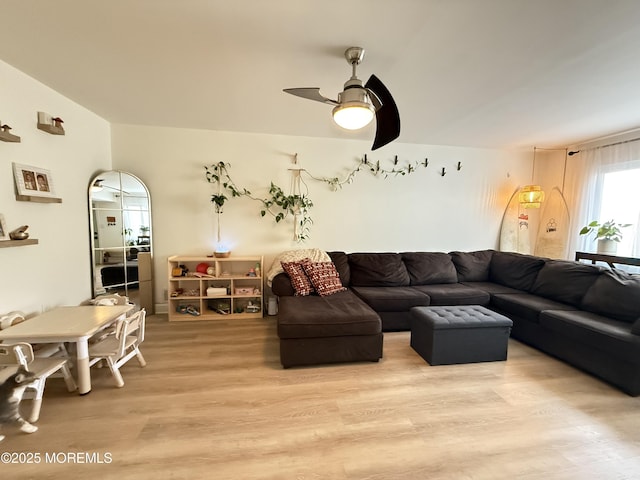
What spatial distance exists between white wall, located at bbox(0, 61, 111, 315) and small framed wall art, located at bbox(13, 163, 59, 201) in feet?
0.15

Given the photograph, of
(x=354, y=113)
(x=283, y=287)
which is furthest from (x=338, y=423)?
(x=354, y=113)

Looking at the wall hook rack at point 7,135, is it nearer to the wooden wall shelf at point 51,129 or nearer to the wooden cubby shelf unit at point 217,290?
the wooden wall shelf at point 51,129

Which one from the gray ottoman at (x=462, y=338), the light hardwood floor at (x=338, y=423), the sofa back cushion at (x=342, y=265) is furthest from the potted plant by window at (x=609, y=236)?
the sofa back cushion at (x=342, y=265)

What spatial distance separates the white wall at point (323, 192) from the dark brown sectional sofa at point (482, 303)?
47 cm

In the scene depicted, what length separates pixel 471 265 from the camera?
394cm

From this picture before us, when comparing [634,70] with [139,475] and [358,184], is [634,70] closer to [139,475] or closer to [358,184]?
[358,184]

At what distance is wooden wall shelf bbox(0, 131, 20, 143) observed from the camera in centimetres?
195

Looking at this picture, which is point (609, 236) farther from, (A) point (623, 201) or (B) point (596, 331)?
(B) point (596, 331)

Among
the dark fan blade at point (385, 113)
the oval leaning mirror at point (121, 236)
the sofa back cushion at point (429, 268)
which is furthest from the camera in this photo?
the sofa back cushion at point (429, 268)

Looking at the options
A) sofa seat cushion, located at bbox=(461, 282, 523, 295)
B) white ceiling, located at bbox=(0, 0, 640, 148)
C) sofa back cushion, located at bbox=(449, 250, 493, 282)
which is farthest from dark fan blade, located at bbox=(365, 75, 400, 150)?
sofa back cushion, located at bbox=(449, 250, 493, 282)

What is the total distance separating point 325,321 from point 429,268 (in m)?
2.05

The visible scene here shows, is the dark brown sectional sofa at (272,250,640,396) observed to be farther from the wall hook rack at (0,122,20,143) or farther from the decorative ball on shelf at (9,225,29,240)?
the wall hook rack at (0,122,20,143)

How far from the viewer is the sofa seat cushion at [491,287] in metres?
3.43

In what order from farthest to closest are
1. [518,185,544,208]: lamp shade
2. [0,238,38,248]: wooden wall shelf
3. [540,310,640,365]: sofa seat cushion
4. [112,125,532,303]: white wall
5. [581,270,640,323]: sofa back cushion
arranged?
[518,185,544,208]: lamp shade → [112,125,532,303]: white wall → [581,270,640,323]: sofa back cushion → [540,310,640,365]: sofa seat cushion → [0,238,38,248]: wooden wall shelf
